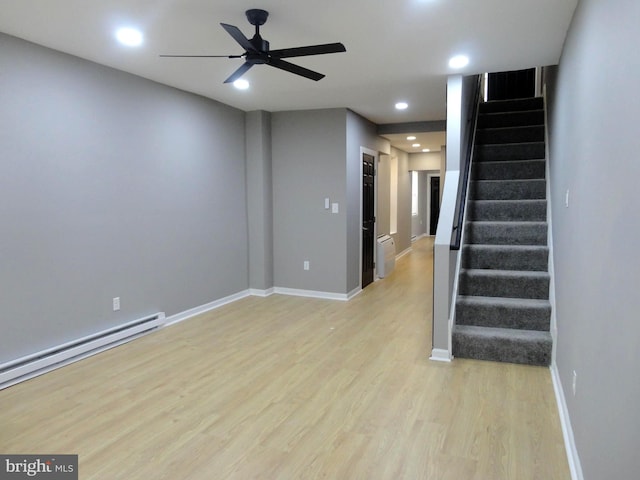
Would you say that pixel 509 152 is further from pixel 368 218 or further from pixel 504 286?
pixel 368 218

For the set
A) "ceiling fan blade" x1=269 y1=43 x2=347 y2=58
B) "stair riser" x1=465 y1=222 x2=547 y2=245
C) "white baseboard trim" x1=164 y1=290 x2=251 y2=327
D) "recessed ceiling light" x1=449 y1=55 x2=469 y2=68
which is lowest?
"white baseboard trim" x1=164 y1=290 x2=251 y2=327

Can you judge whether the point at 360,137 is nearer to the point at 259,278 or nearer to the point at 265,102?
the point at 265,102

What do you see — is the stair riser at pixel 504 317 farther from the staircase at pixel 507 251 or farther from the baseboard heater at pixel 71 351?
the baseboard heater at pixel 71 351

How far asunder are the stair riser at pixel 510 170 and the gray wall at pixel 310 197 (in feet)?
5.51

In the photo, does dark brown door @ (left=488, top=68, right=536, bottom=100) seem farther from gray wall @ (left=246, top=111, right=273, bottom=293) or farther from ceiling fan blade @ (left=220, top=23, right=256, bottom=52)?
ceiling fan blade @ (left=220, top=23, right=256, bottom=52)

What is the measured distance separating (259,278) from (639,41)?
16.9 feet

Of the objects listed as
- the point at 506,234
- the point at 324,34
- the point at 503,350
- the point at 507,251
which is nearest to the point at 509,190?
the point at 506,234

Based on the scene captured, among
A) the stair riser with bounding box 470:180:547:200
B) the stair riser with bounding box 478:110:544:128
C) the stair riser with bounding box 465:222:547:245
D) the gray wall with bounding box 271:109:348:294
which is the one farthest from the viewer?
the gray wall with bounding box 271:109:348:294

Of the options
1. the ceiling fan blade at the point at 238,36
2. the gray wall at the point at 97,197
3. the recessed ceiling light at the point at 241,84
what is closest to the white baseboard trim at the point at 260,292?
the gray wall at the point at 97,197

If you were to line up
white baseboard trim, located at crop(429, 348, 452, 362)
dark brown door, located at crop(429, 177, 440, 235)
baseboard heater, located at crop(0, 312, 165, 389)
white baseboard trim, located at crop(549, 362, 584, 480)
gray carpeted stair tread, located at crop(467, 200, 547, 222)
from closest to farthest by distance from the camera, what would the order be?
white baseboard trim, located at crop(549, 362, 584, 480) → baseboard heater, located at crop(0, 312, 165, 389) → white baseboard trim, located at crop(429, 348, 452, 362) → gray carpeted stair tread, located at crop(467, 200, 547, 222) → dark brown door, located at crop(429, 177, 440, 235)

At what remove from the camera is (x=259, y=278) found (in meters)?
6.01

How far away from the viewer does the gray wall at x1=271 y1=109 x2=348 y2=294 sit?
5719 mm

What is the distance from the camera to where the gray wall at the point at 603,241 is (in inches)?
52.6

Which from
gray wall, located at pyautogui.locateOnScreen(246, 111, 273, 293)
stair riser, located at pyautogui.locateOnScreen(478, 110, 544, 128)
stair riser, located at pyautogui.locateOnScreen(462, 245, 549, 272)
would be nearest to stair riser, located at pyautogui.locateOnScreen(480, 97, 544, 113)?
stair riser, located at pyautogui.locateOnScreen(478, 110, 544, 128)
